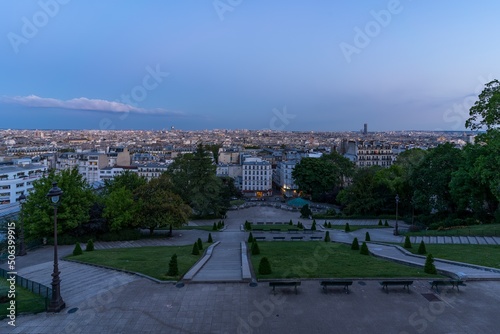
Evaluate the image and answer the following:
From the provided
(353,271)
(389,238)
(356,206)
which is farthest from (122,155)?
(353,271)

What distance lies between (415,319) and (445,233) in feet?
64.9

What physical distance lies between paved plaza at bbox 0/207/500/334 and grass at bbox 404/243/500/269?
1.45 meters

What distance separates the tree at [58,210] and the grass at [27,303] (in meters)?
15.6

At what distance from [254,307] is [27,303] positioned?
8.74 meters

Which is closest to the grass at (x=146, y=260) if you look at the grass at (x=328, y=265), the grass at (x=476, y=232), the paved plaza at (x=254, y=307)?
the paved plaza at (x=254, y=307)

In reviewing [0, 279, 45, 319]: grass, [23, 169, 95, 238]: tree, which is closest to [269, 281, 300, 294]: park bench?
[0, 279, 45, 319]: grass

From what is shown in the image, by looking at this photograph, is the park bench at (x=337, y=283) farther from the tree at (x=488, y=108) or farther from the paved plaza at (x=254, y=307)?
the tree at (x=488, y=108)

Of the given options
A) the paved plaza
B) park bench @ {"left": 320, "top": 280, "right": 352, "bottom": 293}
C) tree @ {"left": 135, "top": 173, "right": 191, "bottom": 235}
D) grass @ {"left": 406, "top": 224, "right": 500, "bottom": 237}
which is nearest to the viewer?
the paved plaza

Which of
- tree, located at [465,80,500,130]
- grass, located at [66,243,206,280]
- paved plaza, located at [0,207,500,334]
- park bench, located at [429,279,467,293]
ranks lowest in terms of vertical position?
grass, located at [66,243,206,280]

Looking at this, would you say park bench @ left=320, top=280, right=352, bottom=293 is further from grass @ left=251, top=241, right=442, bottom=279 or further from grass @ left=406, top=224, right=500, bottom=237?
grass @ left=406, top=224, right=500, bottom=237

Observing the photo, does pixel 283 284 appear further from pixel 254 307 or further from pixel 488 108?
pixel 488 108

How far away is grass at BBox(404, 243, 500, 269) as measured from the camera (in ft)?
63.1

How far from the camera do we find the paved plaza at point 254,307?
1200 cm

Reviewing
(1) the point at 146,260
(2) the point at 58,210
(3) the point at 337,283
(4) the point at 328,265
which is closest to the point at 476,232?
(4) the point at 328,265
